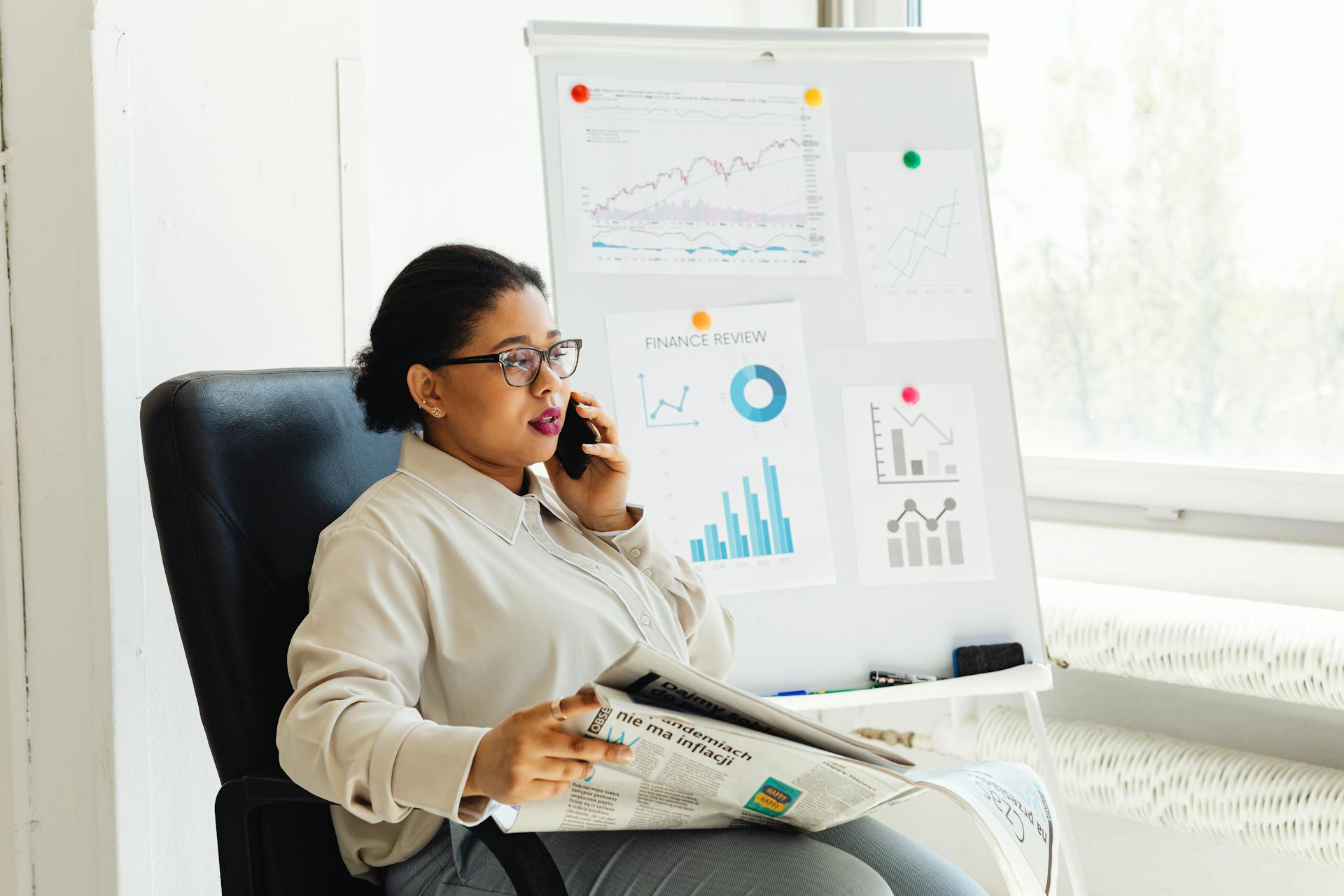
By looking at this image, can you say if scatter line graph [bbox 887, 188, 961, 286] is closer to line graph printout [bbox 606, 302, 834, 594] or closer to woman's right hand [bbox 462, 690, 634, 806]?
line graph printout [bbox 606, 302, 834, 594]

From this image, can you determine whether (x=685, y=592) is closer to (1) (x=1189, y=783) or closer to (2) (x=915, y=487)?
(2) (x=915, y=487)

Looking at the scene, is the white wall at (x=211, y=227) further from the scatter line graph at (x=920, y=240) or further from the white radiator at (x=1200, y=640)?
the white radiator at (x=1200, y=640)

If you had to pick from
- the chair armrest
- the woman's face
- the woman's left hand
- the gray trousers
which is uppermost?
the woman's face

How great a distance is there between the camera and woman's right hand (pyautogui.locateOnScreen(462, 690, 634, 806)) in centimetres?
86

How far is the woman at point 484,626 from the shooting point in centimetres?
93

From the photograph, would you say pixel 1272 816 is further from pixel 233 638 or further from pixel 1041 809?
pixel 233 638

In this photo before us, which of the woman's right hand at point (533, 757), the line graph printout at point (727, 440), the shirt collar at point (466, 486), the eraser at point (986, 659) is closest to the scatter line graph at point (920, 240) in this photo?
the line graph printout at point (727, 440)

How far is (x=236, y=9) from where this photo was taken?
1.68 meters

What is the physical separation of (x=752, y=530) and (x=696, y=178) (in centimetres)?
51

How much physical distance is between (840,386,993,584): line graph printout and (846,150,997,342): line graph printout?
105mm

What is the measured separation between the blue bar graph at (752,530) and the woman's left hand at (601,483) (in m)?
0.30

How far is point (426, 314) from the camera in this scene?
46.7 inches

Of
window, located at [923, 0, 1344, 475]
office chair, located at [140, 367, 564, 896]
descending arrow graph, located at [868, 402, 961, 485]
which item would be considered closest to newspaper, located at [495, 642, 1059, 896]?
office chair, located at [140, 367, 564, 896]

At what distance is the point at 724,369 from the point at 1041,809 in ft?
2.49
